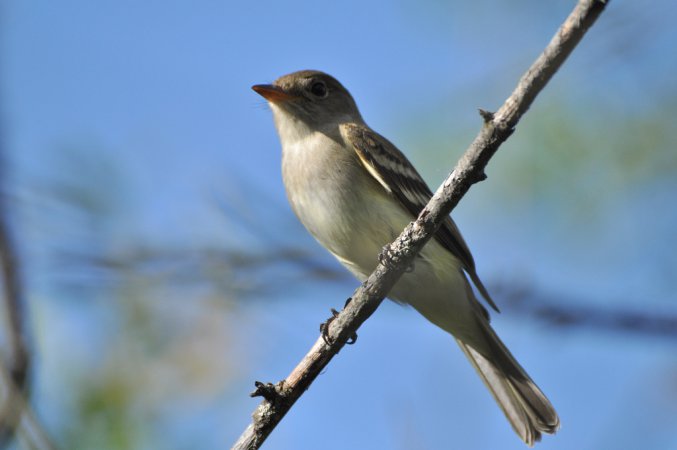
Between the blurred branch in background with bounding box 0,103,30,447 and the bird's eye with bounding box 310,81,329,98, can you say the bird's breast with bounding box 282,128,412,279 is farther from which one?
the blurred branch in background with bounding box 0,103,30,447

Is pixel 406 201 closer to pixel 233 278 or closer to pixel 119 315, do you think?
pixel 233 278

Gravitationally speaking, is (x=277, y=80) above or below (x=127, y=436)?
above

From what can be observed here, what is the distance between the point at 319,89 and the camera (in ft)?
20.1

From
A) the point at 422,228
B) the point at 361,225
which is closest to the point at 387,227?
the point at 361,225

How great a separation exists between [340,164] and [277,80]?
4.16 ft

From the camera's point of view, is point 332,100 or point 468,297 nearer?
point 468,297

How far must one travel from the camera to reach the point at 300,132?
18.8 feet

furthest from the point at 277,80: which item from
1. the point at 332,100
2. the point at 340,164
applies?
the point at 340,164

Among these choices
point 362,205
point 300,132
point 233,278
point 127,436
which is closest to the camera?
point 127,436

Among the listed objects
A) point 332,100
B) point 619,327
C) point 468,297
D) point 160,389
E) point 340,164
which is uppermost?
point 332,100

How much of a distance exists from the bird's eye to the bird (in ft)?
0.91

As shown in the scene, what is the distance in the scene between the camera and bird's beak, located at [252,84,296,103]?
5.76 meters

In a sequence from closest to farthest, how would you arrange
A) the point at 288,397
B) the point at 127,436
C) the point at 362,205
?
the point at 288,397, the point at 127,436, the point at 362,205

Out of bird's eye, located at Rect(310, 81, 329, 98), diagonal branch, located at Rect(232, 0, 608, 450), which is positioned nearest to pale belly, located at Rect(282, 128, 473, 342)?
bird's eye, located at Rect(310, 81, 329, 98)
